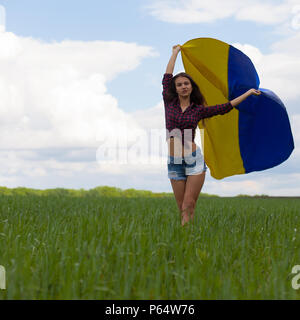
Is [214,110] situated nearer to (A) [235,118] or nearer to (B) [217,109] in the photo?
(B) [217,109]

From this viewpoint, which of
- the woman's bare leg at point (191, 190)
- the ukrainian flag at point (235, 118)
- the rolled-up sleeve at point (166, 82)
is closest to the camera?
the woman's bare leg at point (191, 190)

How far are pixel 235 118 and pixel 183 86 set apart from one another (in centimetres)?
140

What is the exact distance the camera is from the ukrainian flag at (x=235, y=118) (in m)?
5.81

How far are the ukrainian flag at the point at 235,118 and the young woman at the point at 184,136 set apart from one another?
30.9 inches

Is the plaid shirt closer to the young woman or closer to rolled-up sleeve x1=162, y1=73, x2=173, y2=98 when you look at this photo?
the young woman

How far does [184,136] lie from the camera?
4.94m

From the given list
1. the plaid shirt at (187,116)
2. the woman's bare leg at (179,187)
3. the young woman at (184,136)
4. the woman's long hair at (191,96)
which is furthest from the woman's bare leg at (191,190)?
the woman's long hair at (191,96)

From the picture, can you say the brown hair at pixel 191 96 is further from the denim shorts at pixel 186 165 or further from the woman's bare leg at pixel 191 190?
the woman's bare leg at pixel 191 190

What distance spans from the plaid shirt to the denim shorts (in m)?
0.24

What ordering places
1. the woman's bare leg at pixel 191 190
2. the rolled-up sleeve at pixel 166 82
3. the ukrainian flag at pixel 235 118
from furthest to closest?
the ukrainian flag at pixel 235 118, the rolled-up sleeve at pixel 166 82, the woman's bare leg at pixel 191 190

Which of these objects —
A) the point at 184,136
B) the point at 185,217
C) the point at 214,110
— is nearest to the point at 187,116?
the point at 184,136

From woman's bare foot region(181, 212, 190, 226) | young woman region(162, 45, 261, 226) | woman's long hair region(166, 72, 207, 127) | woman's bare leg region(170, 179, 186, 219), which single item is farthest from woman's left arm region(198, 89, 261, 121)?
woman's bare foot region(181, 212, 190, 226)

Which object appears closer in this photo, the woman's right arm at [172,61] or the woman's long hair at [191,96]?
the woman's long hair at [191,96]
